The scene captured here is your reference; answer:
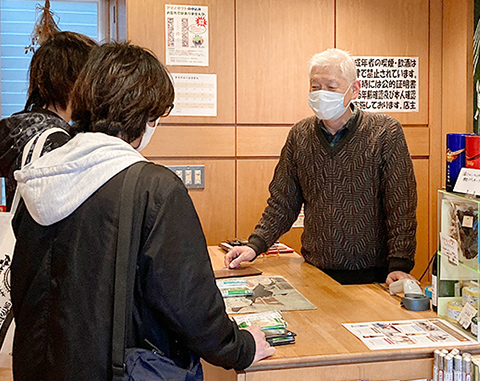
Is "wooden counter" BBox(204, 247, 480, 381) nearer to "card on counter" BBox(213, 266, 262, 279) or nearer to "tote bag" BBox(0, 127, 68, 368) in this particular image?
"card on counter" BBox(213, 266, 262, 279)

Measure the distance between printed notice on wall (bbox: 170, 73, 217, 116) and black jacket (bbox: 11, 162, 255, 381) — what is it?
2236 mm

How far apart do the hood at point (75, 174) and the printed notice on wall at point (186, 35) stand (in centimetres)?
224

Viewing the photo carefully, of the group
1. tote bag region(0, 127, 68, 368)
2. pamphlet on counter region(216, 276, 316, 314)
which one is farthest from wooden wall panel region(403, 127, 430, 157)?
tote bag region(0, 127, 68, 368)

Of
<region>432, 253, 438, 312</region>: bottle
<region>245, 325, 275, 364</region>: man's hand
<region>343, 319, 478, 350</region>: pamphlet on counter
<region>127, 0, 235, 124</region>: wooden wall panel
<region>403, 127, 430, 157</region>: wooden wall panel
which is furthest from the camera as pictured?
<region>403, 127, 430, 157</region>: wooden wall panel

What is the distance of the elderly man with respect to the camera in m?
2.53

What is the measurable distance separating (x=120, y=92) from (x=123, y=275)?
0.40 m

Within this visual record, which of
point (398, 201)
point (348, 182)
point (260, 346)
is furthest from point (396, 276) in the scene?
point (260, 346)

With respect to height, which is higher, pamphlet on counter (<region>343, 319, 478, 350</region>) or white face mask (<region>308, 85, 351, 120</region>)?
white face mask (<region>308, 85, 351, 120</region>)

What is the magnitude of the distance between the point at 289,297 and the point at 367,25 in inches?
88.4

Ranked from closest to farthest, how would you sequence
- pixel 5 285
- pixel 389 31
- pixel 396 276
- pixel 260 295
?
pixel 5 285
pixel 260 295
pixel 396 276
pixel 389 31

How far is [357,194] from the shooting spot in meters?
2.56

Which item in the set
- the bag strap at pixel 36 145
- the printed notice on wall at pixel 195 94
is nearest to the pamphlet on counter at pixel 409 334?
the bag strap at pixel 36 145

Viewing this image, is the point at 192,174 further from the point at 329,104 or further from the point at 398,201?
the point at 398,201

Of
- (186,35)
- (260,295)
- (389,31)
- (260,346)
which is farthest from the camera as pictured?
(389,31)
